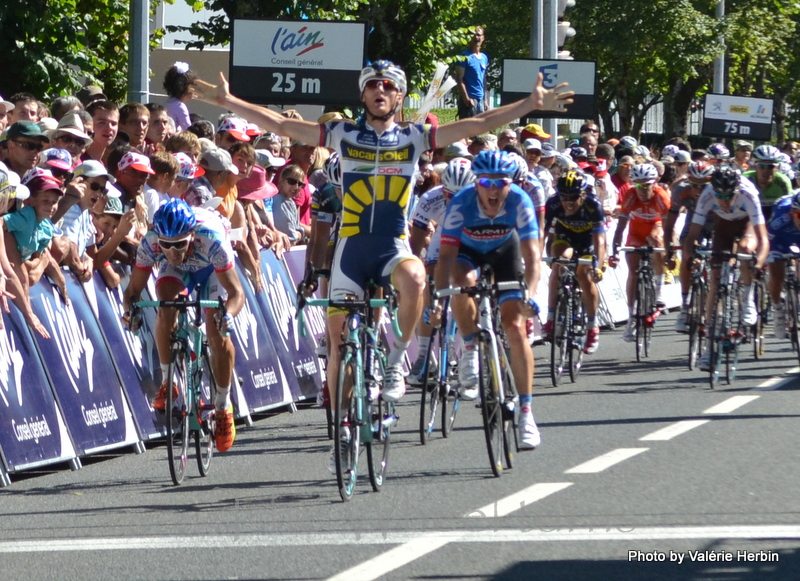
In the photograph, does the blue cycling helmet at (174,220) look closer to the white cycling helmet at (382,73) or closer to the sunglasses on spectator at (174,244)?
the sunglasses on spectator at (174,244)

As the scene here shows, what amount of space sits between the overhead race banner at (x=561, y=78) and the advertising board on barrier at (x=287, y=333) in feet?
31.1

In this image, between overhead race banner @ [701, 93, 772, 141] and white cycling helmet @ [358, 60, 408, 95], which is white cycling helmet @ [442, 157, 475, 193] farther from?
overhead race banner @ [701, 93, 772, 141]

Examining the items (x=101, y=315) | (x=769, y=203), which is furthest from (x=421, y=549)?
(x=769, y=203)

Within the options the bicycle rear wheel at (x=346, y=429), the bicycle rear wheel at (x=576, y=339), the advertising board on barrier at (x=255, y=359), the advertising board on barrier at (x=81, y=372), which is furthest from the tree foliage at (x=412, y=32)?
the bicycle rear wheel at (x=346, y=429)

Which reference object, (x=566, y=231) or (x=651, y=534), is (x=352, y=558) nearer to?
(x=651, y=534)

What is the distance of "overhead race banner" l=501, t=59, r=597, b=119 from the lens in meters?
21.9

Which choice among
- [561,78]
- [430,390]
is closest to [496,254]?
[430,390]

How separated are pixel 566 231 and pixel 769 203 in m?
3.24

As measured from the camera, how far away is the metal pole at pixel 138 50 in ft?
48.4

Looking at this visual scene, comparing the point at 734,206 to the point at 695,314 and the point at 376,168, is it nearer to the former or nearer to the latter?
the point at 695,314

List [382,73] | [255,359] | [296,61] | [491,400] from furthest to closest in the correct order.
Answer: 1. [296,61]
2. [255,359]
3. [491,400]
4. [382,73]

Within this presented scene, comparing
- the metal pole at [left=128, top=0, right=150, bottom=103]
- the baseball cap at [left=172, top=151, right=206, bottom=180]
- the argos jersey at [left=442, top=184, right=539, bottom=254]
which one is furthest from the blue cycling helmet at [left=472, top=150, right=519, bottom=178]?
the metal pole at [left=128, top=0, right=150, bottom=103]

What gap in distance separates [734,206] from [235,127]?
4548 mm

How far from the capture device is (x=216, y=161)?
11484mm
